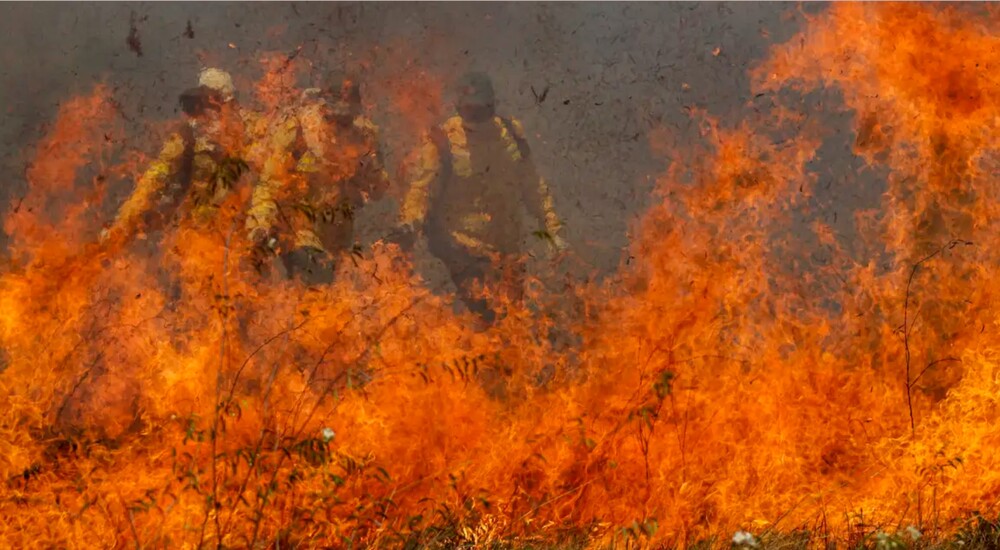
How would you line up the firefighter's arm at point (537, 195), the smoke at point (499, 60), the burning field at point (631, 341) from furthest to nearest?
the firefighter's arm at point (537, 195), the smoke at point (499, 60), the burning field at point (631, 341)

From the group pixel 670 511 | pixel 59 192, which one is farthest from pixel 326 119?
pixel 670 511

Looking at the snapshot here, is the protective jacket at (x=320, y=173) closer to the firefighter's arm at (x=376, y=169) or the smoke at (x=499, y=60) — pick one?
the firefighter's arm at (x=376, y=169)

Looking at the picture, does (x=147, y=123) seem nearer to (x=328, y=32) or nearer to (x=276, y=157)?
(x=276, y=157)

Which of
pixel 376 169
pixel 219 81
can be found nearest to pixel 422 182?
pixel 376 169

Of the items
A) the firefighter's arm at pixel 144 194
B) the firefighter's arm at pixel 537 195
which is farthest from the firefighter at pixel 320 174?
the firefighter's arm at pixel 537 195

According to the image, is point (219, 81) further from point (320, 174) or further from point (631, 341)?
point (631, 341)

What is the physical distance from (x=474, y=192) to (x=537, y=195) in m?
0.30

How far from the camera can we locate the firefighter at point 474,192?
545cm

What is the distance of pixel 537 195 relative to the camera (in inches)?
215

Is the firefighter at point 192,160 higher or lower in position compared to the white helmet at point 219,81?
lower

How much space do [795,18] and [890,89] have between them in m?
0.55

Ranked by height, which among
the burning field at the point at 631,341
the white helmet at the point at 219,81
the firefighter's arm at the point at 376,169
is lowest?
the burning field at the point at 631,341

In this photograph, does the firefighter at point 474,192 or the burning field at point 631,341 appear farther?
the firefighter at point 474,192

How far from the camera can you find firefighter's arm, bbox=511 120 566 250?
544 cm
